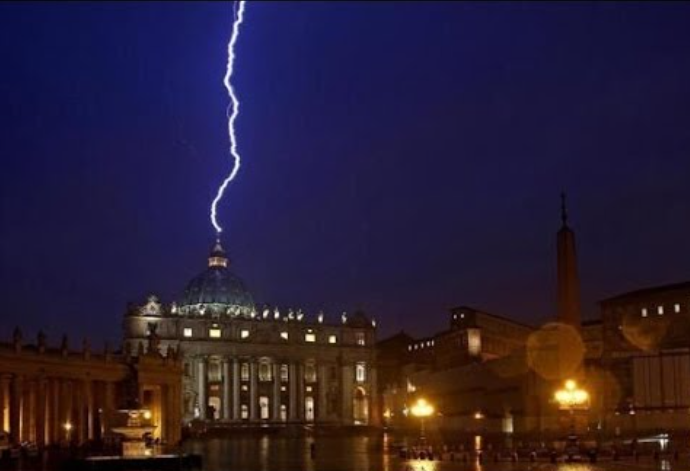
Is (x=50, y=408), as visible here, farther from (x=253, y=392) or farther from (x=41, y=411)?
(x=253, y=392)

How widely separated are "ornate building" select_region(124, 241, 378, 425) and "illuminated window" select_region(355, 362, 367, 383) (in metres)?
0.15

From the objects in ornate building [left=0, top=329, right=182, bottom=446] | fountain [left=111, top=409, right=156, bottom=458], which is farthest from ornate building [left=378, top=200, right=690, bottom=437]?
ornate building [left=0, top=329, right=182, bottom=446]

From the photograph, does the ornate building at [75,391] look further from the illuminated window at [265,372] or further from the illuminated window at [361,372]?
the illuminated window at [361,372]

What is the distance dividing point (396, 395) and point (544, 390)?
5705 centimetres

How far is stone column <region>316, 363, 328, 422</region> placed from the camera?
489ft

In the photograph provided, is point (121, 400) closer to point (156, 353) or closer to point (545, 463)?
point (156, 353)

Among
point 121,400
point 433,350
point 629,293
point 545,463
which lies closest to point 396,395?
point 433,350

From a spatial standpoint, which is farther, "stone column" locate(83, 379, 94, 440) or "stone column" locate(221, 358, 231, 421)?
"stone column" locate(221, 358, 231, 421)

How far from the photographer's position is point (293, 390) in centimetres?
14688

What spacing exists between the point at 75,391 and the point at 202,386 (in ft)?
240

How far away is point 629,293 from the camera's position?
9500cm

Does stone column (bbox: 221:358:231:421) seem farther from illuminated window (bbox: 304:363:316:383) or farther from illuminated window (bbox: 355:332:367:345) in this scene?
illuminated window (bbox: 355:332:367:345)

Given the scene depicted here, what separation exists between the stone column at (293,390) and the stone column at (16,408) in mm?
91220

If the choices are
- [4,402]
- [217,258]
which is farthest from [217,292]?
[4,402]
